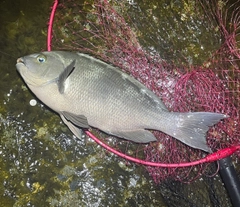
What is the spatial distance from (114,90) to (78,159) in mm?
792

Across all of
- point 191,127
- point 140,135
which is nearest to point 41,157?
point 140,135

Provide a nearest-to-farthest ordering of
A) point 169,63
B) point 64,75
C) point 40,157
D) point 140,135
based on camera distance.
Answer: point 64,75 < point 140,135 < point 40,157 < point 169,63

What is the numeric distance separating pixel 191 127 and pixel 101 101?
76cm

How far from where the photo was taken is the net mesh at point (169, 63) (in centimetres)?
305

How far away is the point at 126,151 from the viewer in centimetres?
314

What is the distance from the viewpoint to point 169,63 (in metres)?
3.36

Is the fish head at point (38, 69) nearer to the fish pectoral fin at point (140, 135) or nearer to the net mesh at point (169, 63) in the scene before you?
the net mesh at point (169, 63)

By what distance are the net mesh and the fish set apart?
0.36 meters

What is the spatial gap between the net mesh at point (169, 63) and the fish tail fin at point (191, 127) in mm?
348

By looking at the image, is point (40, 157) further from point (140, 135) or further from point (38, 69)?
point (140, 135)

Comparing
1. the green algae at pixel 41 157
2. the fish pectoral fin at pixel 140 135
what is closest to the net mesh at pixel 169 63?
the green algae at pixel 41 157

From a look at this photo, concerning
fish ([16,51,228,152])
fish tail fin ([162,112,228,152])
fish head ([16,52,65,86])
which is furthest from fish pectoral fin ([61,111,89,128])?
fish tail fin ([162,112,228,152])

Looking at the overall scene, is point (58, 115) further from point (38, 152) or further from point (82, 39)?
point (82, 39)

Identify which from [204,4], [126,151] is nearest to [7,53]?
[126,151]
